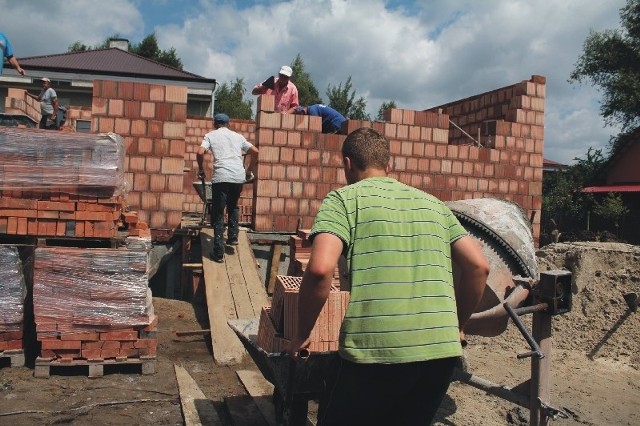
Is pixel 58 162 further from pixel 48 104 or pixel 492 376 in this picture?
pixel 48 104

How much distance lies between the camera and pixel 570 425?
4254 millimetres

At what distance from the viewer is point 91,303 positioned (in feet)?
15.1

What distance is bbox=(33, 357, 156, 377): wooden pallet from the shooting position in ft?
14.8

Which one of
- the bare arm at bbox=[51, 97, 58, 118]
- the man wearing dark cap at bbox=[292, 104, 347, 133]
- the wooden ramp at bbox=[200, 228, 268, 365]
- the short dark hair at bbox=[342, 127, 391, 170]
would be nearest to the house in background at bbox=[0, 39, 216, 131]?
the bare arm at bbox=[51, 97, 58, 118]

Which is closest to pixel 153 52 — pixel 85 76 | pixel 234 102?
pixel 234 102

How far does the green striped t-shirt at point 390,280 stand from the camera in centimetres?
210

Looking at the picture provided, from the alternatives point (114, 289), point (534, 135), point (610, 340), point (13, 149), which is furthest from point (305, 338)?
point (534, 135)

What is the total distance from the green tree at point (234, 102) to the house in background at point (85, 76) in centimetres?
1373

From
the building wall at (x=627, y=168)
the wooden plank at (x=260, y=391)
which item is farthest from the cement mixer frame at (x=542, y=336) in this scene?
the building wall at (x=627, y=168)

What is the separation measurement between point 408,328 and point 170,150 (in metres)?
5.62

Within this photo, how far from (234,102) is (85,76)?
17.9 metres

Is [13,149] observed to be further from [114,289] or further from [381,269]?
[381,269]

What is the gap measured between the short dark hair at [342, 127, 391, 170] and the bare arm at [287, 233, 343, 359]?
0.42 meters

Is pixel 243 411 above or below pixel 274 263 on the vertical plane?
below
